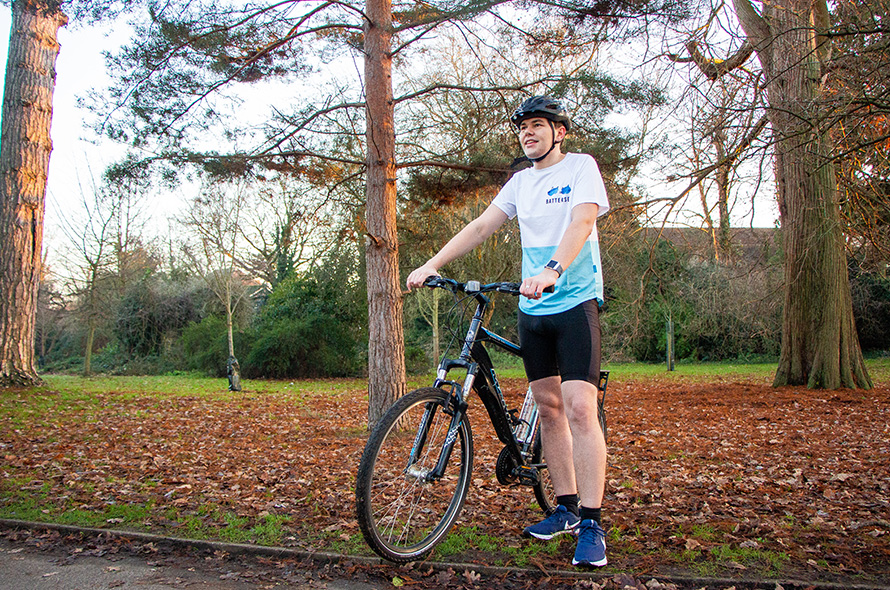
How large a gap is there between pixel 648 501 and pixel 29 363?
1005 centimetres

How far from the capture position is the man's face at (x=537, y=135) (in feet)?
9.41

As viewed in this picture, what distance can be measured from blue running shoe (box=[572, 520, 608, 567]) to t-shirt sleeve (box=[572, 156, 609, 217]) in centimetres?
139

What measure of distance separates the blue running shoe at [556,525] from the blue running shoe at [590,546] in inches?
10.0

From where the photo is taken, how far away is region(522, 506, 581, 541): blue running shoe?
299 cm

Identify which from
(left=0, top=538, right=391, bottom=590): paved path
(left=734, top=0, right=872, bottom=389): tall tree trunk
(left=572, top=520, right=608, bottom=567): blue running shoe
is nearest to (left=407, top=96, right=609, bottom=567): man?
(left=572, top=520, right=608, bottom=567): blue running shoe

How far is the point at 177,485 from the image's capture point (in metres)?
4.36

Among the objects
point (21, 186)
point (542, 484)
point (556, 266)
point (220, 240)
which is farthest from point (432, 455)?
point (220, 240)

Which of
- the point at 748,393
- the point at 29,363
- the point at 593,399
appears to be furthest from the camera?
the point at 748,393

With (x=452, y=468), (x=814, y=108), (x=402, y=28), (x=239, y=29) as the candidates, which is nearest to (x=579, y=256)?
(x=452, y=468)

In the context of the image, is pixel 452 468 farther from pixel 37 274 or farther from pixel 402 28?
pixel 37 274

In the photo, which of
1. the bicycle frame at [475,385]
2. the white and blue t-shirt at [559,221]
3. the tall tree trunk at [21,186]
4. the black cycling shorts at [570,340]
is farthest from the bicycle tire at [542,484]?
the tall tree trunk at [21,186]

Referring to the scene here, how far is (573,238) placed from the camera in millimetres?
2654

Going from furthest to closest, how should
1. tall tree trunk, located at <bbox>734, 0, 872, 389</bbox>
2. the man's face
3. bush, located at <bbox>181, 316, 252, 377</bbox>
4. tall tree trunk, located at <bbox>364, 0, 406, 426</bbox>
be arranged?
bush, located at <bbox>181, 316, 252, 377</bbox> → tall tree trunk, located at <bbox>734, 0, 872, 389</bbox> → tall tree trunk, located at <bbox>364, 0, 406, 426</bbox> → the man's face

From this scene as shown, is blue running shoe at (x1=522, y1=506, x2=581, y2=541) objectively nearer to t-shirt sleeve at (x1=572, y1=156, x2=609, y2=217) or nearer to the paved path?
the paved path
